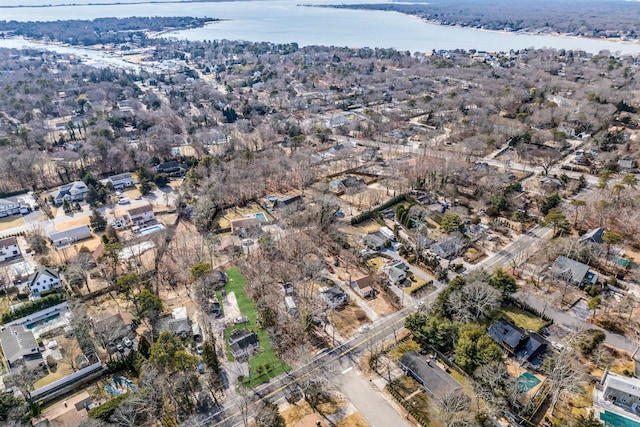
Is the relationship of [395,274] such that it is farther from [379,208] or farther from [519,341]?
[379,208]

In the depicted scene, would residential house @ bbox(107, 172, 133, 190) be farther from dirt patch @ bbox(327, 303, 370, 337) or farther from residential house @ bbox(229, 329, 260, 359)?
dirt patch @ bbox(327, 303, 370, 337)

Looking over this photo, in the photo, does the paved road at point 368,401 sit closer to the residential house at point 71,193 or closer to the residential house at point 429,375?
the residential house at point 429,375

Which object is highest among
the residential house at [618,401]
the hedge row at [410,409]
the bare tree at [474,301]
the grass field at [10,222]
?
the bare tree at [474,301]

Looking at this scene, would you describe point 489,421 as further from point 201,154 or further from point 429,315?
point 201,154

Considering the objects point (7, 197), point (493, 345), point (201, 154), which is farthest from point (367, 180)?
point (7, 197)

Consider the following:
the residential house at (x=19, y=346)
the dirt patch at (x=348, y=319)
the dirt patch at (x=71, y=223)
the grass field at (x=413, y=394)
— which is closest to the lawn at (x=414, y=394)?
the grass field at (x=413, y=394)
